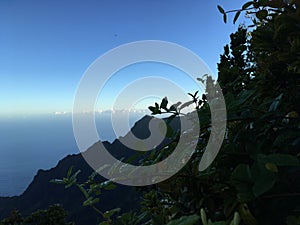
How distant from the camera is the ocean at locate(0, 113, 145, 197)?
83562mm

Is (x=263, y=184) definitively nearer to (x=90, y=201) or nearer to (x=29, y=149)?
(x=90, y=201)

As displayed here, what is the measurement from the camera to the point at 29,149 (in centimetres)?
12119

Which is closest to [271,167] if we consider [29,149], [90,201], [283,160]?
[283,160]

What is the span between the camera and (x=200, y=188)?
0.66m

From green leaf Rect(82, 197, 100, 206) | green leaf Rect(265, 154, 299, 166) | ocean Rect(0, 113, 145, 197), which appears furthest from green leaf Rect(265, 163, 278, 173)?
ocean Rect(0, 113, 145, 197)

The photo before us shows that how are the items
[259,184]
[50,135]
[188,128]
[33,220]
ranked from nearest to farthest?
[259,184] → [188,128] → [33,220] → [50,135]

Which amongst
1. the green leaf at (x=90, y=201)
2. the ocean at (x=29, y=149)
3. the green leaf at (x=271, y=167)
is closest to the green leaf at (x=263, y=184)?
the green leaf at (x=271, y=167)

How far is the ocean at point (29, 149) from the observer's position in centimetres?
8356

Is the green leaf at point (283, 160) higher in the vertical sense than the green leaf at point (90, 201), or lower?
higher

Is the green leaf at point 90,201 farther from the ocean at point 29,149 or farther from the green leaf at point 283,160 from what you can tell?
the ocean at point 29,149

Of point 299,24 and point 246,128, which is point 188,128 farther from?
point 299,24

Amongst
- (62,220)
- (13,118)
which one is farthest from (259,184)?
(13,118)

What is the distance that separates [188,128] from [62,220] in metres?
12.0

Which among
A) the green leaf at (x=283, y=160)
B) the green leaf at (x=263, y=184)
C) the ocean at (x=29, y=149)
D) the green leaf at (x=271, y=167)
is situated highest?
the green leaf at (x=283, y=160)
